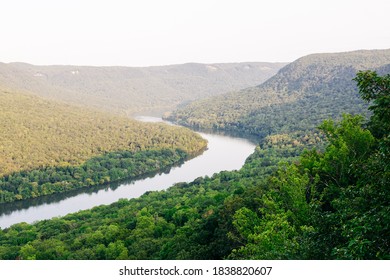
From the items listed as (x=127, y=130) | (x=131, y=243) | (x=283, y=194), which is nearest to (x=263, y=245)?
(x=283, y=194)

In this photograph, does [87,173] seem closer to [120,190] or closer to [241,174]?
[120,190]

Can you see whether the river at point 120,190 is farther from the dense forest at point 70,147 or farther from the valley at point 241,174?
the dense forest at point 70,147

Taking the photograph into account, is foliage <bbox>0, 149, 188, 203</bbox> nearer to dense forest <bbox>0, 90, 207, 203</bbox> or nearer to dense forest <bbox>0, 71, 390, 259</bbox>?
dense forest <bbox>0, 90, 207, 203</bbox>

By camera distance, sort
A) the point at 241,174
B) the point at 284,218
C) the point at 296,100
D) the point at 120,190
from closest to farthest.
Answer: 1. the point at 284,218
2. the point at 241,174
3. the point at 120,190
4. the point at 296,100

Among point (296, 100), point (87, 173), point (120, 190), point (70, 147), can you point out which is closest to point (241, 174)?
point (120, 190)

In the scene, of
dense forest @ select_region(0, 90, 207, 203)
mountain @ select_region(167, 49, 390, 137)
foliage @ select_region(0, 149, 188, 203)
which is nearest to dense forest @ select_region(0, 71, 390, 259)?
foliage @ select_region(0, 149, 188, 203)
